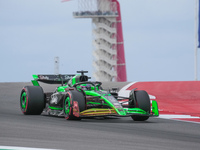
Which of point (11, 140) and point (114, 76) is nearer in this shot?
point (11, 140)

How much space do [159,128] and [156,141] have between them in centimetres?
256

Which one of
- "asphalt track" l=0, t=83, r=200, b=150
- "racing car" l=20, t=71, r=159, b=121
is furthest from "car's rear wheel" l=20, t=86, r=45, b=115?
"asphalt track" l=0, t=83, r=200, b=150

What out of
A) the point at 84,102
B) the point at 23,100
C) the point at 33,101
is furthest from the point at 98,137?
the point at 23,100

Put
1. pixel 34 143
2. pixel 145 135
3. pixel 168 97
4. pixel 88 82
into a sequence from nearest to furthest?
pixel 34 143, pixel 145 135, pixel 88 82, pixel 168 97

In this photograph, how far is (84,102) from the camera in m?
11.9

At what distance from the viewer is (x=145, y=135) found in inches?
358

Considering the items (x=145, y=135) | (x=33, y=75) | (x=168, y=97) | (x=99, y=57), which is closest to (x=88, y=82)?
(x=33, y=75)

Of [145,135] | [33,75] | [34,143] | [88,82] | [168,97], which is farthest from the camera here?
[168,97]

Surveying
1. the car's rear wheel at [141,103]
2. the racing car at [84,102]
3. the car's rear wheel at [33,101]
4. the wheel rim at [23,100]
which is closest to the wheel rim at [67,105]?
the racing car at [84,102]

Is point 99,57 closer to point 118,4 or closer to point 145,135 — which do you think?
point 118,4

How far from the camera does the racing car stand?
1176 centimetres

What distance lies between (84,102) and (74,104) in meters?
0.32

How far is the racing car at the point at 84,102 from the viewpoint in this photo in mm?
11758

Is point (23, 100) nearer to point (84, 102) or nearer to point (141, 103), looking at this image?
point (84, 102)
